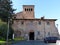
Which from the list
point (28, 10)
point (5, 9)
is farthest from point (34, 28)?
point (5, 9)

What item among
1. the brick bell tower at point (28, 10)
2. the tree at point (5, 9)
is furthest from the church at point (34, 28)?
the tree at point (5, 9)

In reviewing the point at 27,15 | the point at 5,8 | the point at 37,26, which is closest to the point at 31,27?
the point at 37,26

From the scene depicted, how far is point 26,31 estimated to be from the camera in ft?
261

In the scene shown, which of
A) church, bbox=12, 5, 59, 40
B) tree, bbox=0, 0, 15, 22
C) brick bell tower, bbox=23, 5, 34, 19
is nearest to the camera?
tree, bbox=0, 0, 15, 22

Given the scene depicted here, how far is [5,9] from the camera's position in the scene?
65.8 meters

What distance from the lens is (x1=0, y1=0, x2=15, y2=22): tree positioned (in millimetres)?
62719

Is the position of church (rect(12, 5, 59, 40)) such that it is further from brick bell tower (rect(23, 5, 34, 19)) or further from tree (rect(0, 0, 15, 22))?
tree (rect(0, 0, 15, 22))

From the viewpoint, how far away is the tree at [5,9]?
62719 mm

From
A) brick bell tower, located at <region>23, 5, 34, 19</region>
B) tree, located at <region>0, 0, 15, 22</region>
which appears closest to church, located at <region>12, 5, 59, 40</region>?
brick bell tower, located at <region>23, 5, 34, 19</region>

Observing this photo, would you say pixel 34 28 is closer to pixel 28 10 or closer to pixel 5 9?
pixel 28 10

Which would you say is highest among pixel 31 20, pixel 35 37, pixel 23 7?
pixel 23 7

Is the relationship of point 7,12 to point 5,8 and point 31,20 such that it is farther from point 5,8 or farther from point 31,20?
point 31,20

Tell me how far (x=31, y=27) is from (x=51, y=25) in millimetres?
7975

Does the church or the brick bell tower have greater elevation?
the brick bell tower
